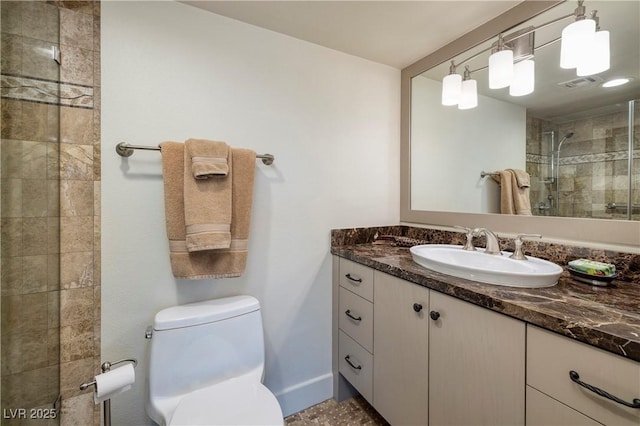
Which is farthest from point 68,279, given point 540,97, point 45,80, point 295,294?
point 540,97

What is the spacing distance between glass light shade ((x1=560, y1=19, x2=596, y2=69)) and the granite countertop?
35.0 inches

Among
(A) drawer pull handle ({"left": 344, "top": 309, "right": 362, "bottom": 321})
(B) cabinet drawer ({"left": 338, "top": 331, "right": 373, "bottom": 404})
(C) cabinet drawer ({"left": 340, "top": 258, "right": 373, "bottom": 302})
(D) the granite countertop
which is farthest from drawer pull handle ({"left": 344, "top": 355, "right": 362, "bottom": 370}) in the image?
(D) the granite countertop

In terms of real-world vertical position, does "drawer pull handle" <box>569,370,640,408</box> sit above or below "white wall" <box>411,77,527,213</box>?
below

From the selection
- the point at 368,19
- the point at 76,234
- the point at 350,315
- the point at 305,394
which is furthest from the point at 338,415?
the point at 368,19

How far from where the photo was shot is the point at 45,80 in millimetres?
1063

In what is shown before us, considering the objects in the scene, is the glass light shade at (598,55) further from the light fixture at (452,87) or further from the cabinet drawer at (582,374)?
the cabinet drawer at (582,374)

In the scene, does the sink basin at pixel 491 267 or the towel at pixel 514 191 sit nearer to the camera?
the sink basin at pixel 491 267

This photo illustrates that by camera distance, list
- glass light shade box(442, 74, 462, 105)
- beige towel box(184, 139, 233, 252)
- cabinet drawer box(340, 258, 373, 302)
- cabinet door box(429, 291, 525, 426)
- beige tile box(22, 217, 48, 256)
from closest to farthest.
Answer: cabinet door box(429, 291, 525, 426) < beige tile box(22, 217, 48, 256) < beige towel box(184, 139, 233, 252) < cabinet drawer box(340, 258, 373, 302) < glass light shade box(442, 74, 462, 105)

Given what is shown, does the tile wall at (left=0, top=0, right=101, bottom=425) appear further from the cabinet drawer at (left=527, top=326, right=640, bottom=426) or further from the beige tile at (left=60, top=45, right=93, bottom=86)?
the cabinet drawer at (left=527, top=326, right=640, bottom=426)

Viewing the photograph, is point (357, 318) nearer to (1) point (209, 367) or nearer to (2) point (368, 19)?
(1) point (209, 367)

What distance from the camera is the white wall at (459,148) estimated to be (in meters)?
1.42

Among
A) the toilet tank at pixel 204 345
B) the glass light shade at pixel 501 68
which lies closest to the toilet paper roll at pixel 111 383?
the toilet tank at pixel 204 345

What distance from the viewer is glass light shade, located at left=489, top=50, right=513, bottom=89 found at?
1.32 metres

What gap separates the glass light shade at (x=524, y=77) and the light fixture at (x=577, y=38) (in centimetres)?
14
